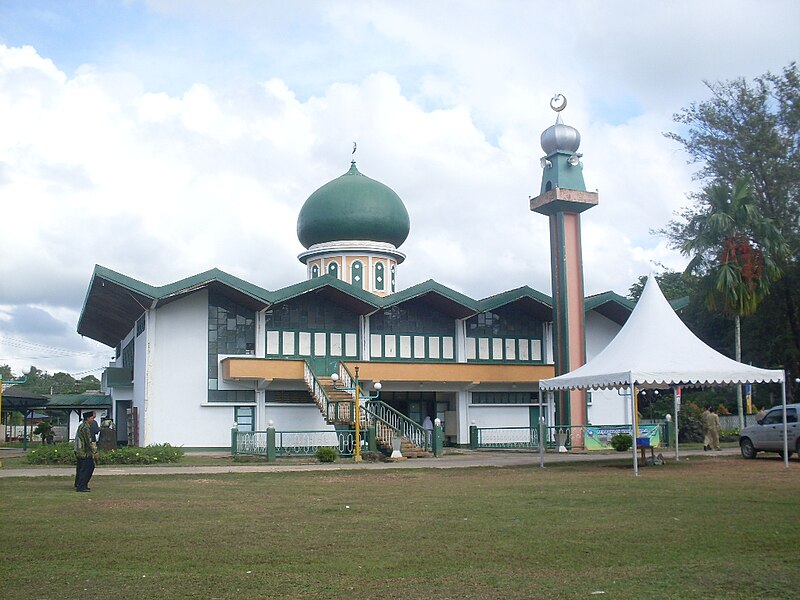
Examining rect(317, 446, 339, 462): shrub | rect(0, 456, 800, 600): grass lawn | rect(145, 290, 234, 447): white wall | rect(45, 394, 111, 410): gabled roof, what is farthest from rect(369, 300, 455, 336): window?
rect(0, 456, 800, 600): grass lawn

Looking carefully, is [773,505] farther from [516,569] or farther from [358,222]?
[358,222]

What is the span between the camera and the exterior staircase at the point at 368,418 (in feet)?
94.5

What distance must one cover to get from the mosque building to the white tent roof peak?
9098 millimetres

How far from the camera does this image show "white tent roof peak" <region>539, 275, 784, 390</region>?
20.4 metres

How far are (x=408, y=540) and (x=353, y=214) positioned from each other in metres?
30.4

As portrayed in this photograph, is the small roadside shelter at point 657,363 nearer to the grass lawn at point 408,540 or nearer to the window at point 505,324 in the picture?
the grass lawn at point 408,540

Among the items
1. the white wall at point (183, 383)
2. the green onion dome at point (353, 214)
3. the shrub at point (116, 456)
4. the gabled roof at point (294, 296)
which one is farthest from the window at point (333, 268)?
the shrub at point (116, 456)

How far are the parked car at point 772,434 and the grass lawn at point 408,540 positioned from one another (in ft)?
20.3

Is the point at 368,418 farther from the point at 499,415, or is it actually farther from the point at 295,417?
the point at 499,415

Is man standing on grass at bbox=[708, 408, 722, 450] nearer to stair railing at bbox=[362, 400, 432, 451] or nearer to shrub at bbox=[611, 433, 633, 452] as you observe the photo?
shrub at bbox=[611, 433, 633, 452]

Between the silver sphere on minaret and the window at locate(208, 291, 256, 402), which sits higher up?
the silver sphere on minaret

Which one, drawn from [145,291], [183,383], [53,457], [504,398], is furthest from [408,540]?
[504,398]

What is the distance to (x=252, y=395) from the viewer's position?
34.0 metres

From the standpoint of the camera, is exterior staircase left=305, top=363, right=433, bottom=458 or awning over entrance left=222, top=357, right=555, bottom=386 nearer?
exterior staircase left=305, top=363, right=433, bottom=458
